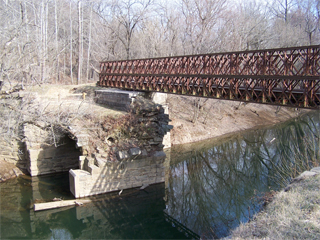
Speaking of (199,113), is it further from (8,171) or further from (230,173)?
(8,171)

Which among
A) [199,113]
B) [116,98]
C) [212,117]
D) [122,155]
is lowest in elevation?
[122,155]

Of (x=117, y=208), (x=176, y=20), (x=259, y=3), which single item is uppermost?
(x=259, y=3)

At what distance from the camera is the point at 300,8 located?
1629 inches

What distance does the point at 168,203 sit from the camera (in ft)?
44.8

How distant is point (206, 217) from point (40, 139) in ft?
32.5

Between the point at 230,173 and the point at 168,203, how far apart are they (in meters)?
5.32

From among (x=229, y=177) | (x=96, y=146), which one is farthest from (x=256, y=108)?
(x=96, y=146)

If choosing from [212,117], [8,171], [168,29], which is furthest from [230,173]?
[168,29]

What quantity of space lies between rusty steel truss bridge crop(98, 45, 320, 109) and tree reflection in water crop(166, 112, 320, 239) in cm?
238

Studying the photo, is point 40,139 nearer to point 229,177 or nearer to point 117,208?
point 117,208

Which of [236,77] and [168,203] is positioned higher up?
[236,77]

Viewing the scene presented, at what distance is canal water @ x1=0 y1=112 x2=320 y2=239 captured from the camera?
11.3 m

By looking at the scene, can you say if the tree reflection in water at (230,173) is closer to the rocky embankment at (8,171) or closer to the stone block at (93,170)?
the stone block at (93,170)

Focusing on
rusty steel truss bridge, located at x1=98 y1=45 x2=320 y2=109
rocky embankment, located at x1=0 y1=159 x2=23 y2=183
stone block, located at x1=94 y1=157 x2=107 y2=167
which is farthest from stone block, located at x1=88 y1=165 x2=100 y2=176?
rusty steel truss bridge, located at x1=98 y1=45 x2=320 y2=109
